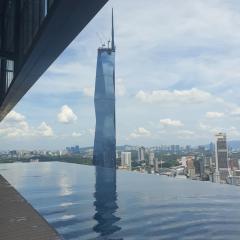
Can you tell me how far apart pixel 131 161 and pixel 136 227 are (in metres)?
29.7

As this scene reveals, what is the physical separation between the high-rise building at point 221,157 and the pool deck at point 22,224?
1600 centimetres

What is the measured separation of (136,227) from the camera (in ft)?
21.7

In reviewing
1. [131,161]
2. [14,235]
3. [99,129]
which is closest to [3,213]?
[14,235]

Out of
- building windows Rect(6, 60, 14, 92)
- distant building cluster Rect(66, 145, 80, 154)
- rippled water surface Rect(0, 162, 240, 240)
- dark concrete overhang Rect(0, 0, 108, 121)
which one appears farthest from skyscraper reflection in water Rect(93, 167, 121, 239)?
distant building cluster Rect(66, 145, 80, 154)

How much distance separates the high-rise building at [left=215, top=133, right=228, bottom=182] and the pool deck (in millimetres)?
16000

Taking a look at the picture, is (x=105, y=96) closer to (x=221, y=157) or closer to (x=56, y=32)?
(x=221, y=157)

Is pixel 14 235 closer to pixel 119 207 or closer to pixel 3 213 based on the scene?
pixel 3 213

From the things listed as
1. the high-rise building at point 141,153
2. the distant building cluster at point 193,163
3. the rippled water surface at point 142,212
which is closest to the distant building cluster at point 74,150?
the distant building cluster at point 193,163

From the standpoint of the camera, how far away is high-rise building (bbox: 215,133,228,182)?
72.2 ft

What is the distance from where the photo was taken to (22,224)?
16.3 ft

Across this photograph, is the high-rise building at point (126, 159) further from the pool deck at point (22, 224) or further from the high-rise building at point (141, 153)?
the pool deck at point (22, 224)

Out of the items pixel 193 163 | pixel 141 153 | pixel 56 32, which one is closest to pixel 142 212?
pixel 56 32

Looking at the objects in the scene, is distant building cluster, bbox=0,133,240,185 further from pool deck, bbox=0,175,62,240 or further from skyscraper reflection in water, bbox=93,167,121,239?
pool deck, bbox=0,175,62,240

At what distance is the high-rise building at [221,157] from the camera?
22.0 m
